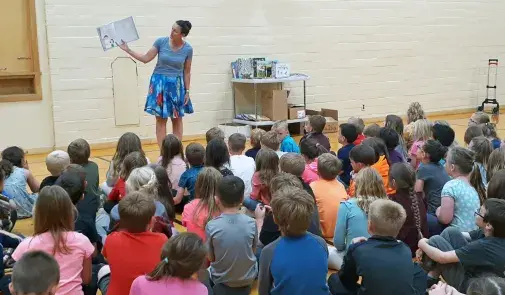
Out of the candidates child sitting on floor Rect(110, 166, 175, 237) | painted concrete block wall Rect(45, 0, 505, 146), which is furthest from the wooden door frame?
child sitting on floor Rect(110, 166, 175, 237)

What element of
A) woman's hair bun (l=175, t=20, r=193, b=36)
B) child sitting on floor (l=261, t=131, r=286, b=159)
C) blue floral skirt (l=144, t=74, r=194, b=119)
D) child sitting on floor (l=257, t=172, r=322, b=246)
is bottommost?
child sitting on floor (l=257, t=172, r=322, b=246)

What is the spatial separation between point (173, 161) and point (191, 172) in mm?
394

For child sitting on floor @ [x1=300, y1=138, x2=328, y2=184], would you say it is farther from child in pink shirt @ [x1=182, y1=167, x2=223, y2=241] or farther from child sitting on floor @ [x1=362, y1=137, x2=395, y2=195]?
child in pink shirt @ [x1=182, y1=167, x2=223, y2=241]

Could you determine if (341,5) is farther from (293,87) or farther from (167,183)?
(167,183)

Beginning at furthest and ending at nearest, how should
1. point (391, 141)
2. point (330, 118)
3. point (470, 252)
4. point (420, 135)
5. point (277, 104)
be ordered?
1. point (330, 118)
2. point (277, 104)
3. point (420, 135)
4. point (391, 141)
5. point (470, 252)

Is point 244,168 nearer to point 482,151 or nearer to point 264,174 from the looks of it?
point 264,174

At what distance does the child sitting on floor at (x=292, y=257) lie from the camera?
2.76 meters

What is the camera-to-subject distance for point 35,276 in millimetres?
2016

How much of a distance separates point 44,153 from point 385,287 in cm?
639

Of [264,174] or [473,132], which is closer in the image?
[264,174]

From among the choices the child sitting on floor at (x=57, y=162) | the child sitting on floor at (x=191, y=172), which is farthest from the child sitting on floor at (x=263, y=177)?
the child sitting on floor at (x=57, y=162)

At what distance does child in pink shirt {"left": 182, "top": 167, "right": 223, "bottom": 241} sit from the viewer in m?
3.61

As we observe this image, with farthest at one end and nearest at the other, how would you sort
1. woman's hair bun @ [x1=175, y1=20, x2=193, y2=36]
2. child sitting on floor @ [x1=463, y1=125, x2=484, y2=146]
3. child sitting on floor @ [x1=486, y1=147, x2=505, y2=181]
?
A: woman's hair bun @ [x1=175, y1=20, x2=193, y2=36] < child sitting on floor @ [x1=463, y1=125, x2=484, y2=146] < child sitting on floor @ [x1=486, y1=147, x2=505, y2=181]

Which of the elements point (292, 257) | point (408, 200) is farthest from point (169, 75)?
point (292, 257)
